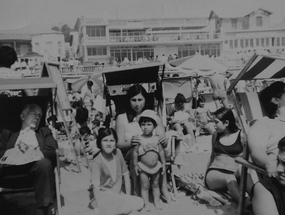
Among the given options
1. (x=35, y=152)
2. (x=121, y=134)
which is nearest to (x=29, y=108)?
(x=35, y=152)

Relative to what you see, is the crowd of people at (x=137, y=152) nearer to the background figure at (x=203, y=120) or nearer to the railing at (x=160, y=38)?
the background figure at (x=203, y=120)

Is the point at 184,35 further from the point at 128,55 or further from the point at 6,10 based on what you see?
the point at 6,10

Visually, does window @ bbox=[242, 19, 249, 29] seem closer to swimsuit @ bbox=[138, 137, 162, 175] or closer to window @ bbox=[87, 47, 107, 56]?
window @ bbox=[87, 47, 107, 56]

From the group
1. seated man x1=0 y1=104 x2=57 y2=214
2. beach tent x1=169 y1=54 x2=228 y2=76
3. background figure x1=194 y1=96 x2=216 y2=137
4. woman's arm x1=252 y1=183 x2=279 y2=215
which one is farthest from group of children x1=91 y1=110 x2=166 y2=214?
beach tent x1=169 y1=54 x2=228 y2=76

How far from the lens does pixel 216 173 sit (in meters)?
4.16

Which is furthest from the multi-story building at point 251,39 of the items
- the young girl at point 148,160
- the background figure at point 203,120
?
the young girl at point 148,160

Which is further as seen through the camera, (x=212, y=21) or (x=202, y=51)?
(x=212, y=21)

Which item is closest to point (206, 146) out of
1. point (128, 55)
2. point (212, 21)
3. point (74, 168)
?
point (74, 168)

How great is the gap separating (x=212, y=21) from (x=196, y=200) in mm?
57817

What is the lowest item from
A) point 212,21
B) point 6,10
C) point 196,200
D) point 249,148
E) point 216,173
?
point 196,200

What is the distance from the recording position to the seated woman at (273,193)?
2.71m

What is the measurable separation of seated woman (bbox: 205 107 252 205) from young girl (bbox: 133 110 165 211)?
0.65 m

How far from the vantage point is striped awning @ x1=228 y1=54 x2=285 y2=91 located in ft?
10.7

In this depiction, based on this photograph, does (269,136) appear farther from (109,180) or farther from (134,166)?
(109,180)
